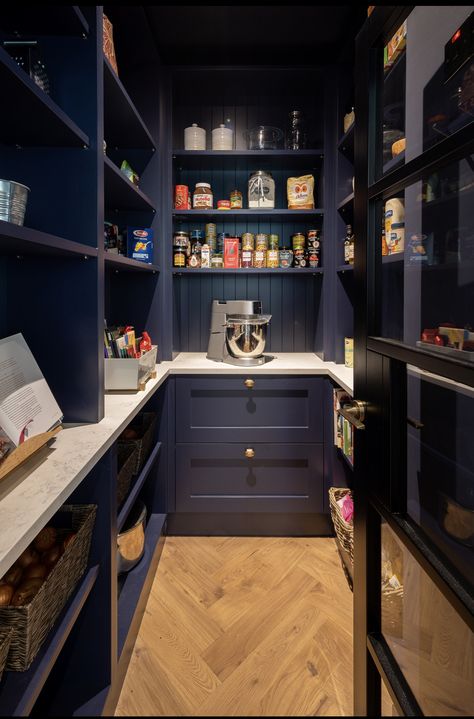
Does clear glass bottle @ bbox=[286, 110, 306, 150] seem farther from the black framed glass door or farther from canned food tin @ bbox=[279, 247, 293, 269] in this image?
the black framed glass door

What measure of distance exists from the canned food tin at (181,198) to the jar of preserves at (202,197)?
0.06m

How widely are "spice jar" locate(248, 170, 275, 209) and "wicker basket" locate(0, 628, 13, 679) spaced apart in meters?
2.26

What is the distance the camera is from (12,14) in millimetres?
1179

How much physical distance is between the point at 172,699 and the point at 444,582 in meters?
1.09

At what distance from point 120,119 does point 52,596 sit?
180 centimetres

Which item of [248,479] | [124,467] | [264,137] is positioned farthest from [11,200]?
[264,137]

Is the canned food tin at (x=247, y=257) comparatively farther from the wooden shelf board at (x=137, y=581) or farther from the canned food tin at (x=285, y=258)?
the wooden shelf board at (x=137, y=581)

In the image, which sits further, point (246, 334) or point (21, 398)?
point (246, 334)

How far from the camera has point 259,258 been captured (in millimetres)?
2639

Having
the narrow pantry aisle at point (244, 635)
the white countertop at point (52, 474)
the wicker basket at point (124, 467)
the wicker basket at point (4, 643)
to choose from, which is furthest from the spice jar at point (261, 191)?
the wicker basket at point (4, 643)

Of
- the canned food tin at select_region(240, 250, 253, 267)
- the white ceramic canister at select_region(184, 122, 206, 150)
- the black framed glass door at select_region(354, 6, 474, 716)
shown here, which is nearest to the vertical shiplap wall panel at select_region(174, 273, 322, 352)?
the canned food tin at select_region(240, 250, 253, 267)

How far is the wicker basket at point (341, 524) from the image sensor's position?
1.92 m

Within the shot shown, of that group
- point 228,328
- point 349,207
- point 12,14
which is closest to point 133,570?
point 228,328

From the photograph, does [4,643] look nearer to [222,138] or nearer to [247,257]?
[247,257]
